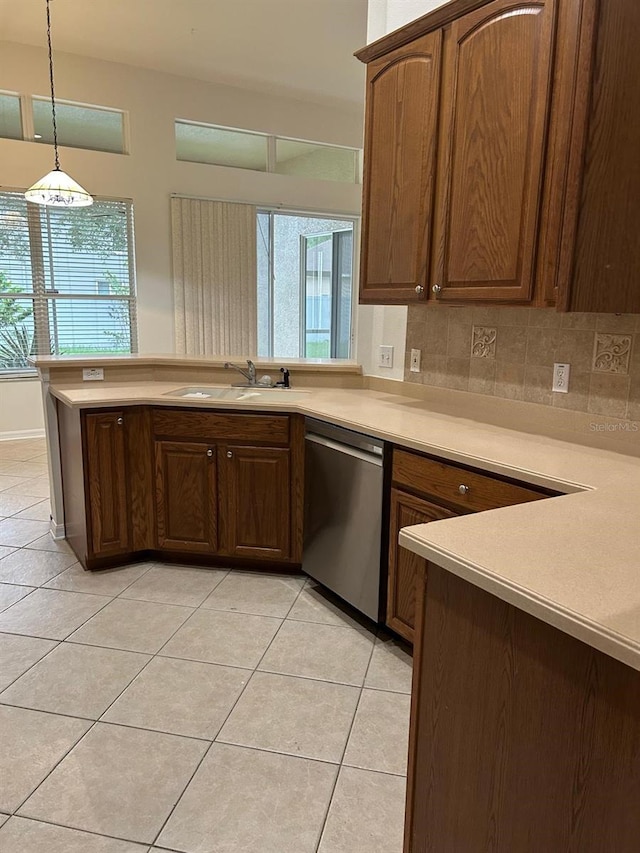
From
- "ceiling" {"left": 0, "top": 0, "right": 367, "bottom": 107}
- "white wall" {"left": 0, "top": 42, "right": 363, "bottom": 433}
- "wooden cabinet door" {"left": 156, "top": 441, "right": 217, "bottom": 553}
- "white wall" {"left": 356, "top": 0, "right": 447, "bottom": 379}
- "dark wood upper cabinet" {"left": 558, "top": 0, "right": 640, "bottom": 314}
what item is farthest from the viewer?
"white wall" {"left": 0, "top": 42, "right": 363, "bottom": 433}

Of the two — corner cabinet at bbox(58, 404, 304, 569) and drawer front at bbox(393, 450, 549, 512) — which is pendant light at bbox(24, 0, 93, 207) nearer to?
corner cabinet at bbox(58, 404, 304, 569)

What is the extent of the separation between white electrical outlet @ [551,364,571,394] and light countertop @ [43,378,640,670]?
0.21m

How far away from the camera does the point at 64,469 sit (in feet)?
10.9

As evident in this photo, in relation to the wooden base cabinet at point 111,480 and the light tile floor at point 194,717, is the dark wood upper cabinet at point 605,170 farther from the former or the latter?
the wooden base cabinet at point 111,480

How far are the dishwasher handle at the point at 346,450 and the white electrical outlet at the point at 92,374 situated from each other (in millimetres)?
1350

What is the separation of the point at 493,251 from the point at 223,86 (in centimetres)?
512

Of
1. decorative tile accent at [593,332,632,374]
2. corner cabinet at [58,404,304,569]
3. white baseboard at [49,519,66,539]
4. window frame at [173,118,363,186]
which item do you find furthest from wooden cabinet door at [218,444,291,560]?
window frame at [173,118,363,186]

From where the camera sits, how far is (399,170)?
2.52 metres

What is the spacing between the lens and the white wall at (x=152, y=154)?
213 inches

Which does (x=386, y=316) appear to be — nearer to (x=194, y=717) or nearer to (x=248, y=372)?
(x=248, y=372)

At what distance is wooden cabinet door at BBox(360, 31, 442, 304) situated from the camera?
236 centimetres

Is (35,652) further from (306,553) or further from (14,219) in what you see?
(14,219)

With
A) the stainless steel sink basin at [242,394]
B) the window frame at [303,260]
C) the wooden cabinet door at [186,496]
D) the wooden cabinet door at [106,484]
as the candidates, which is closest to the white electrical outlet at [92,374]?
the stainless steel sink basin at [242,394]

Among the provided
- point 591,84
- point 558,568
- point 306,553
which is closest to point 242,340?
point 306,553
